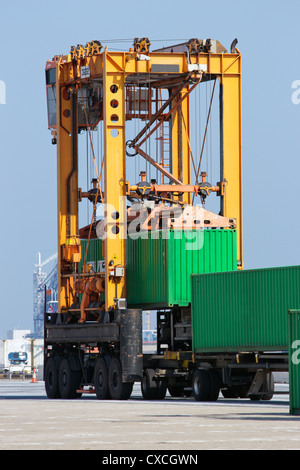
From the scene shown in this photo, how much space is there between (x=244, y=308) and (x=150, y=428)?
13.0 m

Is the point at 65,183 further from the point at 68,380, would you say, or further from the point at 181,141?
the point at 68,380

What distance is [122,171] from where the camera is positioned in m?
38.5

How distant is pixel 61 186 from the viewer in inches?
1631

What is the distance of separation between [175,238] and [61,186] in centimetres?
686

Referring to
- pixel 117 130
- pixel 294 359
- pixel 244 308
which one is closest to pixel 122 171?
pixel 117 130

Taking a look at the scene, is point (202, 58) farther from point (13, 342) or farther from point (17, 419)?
point (13, 342)

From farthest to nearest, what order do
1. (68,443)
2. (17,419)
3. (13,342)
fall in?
1. (13,342)
2. (17,419)
3. (68,443)

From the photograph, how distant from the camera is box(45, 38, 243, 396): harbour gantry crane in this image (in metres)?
37.8

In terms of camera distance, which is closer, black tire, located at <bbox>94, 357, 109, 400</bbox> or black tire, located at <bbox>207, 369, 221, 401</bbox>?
black tire, located at <bbox>207, 369, 221, 401</bbox>

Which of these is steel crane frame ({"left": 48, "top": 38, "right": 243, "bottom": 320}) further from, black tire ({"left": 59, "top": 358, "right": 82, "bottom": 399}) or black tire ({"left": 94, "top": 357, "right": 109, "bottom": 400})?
black tire ({"left": 59, "top": 358, "right": 82, "bottom": 399})

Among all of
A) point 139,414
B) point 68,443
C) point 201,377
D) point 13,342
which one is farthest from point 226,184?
point 13,342

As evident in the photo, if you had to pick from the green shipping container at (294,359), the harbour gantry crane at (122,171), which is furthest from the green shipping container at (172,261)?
the green shipping container at (294,359)

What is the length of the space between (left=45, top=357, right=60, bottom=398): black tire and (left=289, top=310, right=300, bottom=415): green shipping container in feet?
51.5

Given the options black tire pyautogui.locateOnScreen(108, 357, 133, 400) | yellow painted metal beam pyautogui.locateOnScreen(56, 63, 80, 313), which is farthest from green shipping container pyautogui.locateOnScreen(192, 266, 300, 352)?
yellow painted metal beam pyautogui.locateOnScreen(56, 63, 80, 313)
